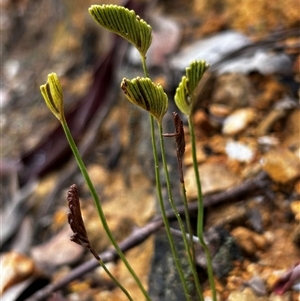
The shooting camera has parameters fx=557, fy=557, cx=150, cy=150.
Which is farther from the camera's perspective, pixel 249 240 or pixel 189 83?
pixel 249 240

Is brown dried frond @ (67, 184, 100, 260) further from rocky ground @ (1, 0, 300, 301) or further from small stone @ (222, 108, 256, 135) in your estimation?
small stone @ (222, 108, 256, 135)

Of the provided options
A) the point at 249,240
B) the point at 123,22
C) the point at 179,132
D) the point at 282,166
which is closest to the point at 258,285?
the point at 249,240

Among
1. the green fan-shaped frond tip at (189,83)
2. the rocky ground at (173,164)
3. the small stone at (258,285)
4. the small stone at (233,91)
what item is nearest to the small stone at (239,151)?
the rocky ground at (173,164)

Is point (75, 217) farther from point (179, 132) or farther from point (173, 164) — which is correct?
point (173, 164)

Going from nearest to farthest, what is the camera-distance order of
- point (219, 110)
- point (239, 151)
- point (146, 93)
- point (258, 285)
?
point (146, 93) → point (258, 285) → point (239, 151) → point (219, 110)

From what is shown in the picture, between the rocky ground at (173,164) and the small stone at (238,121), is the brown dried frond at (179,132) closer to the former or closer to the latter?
the rocky ground at (173,164)

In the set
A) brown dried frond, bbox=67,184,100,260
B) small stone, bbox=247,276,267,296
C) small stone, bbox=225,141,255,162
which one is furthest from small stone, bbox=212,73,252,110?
brown dried frond, bbox=67,184,100,260
